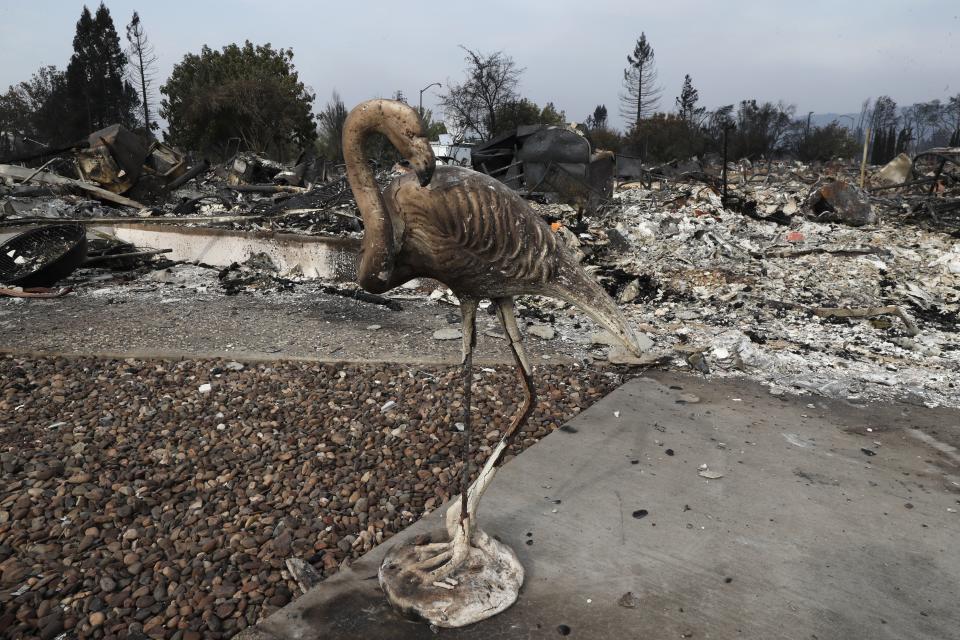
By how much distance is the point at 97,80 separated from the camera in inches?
1254

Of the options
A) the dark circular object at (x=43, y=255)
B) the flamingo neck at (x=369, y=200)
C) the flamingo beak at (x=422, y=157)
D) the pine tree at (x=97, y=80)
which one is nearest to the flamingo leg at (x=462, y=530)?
the flamingo neck at (x=369, y=200)

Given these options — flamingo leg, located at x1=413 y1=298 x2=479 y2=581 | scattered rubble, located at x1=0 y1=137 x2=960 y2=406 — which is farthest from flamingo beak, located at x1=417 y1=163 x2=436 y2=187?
scattered rubble, located at x1=0 y1=137 x2=960 y2=406

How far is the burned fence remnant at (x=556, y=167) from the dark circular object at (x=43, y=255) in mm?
7308

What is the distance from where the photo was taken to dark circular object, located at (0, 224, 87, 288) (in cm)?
642

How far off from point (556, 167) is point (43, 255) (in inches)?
346

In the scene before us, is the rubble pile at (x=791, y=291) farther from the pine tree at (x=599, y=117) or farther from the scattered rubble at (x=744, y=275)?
the pine tree at (x=599, y=117)

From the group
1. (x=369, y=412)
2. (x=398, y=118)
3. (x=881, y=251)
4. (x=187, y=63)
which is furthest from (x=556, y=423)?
(x=187, y=63)

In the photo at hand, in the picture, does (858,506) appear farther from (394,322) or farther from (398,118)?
(394,322)

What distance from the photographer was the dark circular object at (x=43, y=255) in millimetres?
6418

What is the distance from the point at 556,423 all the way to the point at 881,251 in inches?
269

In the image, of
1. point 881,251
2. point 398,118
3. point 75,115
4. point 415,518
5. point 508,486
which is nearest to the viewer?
point 398,118

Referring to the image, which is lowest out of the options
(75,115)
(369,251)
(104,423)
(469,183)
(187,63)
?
(104,423)

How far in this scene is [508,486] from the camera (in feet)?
9.59

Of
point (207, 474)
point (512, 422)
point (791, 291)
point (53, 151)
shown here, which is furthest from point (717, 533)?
point (53, 151)
